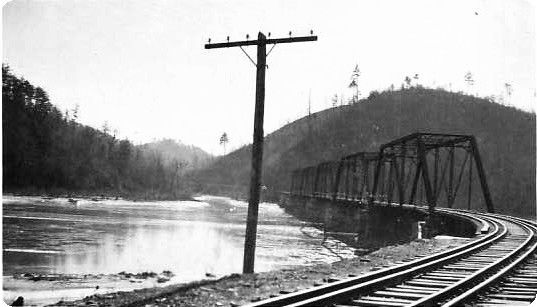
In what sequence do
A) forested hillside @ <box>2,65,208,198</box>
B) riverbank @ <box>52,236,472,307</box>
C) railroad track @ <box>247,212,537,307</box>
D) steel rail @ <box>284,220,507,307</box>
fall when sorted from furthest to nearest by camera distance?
1. forested hillside @ <box>2,65,208,198</box>
2. riverbank @ <box>52,236,472,307</box>
3. railroad track @ <box>247,212,537,307</box>
4. steel rail @ <box>284,220,507,307</box>

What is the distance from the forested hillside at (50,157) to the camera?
63844 millimetres

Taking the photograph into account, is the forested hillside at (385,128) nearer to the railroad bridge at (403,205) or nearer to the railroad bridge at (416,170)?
the railroad bridge at (416,170)

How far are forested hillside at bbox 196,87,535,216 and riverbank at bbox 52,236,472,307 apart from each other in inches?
3953

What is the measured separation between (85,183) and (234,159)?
9383 centimetres

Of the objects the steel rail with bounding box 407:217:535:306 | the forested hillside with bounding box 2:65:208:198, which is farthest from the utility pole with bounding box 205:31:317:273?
the forested hillside with bounding box 2:65:208:198

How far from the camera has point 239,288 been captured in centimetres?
937

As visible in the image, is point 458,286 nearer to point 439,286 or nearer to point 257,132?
point 439,286

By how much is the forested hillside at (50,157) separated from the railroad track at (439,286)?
34.7 meters

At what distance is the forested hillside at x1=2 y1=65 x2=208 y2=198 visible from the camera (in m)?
63.8

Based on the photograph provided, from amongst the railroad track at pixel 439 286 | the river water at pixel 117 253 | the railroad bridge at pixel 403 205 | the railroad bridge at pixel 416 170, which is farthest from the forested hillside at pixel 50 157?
the railroad track at pixel 439 286

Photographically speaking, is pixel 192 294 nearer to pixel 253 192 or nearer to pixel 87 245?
pixel 253 192

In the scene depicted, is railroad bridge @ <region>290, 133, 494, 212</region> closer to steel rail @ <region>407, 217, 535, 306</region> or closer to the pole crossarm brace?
the pole crossarm brace

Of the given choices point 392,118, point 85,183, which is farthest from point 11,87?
point 392,118

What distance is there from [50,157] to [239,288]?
78.6 m
